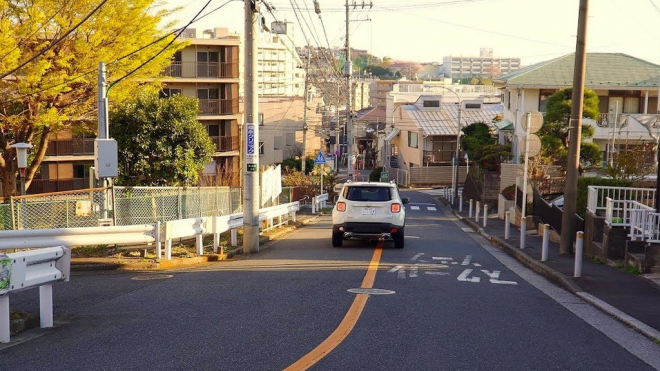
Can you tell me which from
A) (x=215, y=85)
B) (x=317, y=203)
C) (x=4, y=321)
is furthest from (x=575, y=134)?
(x=215, y=85)

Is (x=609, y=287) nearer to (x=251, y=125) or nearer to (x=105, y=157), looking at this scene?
(x=251, y=125)

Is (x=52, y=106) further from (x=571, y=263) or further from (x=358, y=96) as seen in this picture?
(x=358, y=96)

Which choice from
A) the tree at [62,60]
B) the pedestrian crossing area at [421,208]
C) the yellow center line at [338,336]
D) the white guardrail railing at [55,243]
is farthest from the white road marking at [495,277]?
the pedestrian crossing area at [421,208]

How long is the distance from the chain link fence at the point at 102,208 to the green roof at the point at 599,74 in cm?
2798

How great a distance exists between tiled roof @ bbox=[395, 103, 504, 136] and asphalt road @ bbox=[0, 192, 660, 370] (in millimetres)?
55384

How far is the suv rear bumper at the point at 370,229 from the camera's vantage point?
17562 millimetres

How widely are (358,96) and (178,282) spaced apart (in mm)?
117837

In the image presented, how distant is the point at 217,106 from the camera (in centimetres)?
4781

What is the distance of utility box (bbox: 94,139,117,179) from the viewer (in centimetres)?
1670

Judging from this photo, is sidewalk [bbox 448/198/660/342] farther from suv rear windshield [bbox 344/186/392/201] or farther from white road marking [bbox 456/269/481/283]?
suv rear windshield [bbox 344/186/392/201]

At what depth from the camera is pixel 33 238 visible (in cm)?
1258

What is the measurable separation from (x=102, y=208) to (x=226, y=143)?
31.5m

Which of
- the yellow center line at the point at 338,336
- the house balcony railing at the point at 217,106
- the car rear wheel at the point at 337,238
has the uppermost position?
the house balcony railing at the point at 217,106

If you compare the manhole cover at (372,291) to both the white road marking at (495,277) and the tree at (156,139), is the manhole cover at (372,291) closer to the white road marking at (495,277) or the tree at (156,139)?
the white road marking at (495,277)
